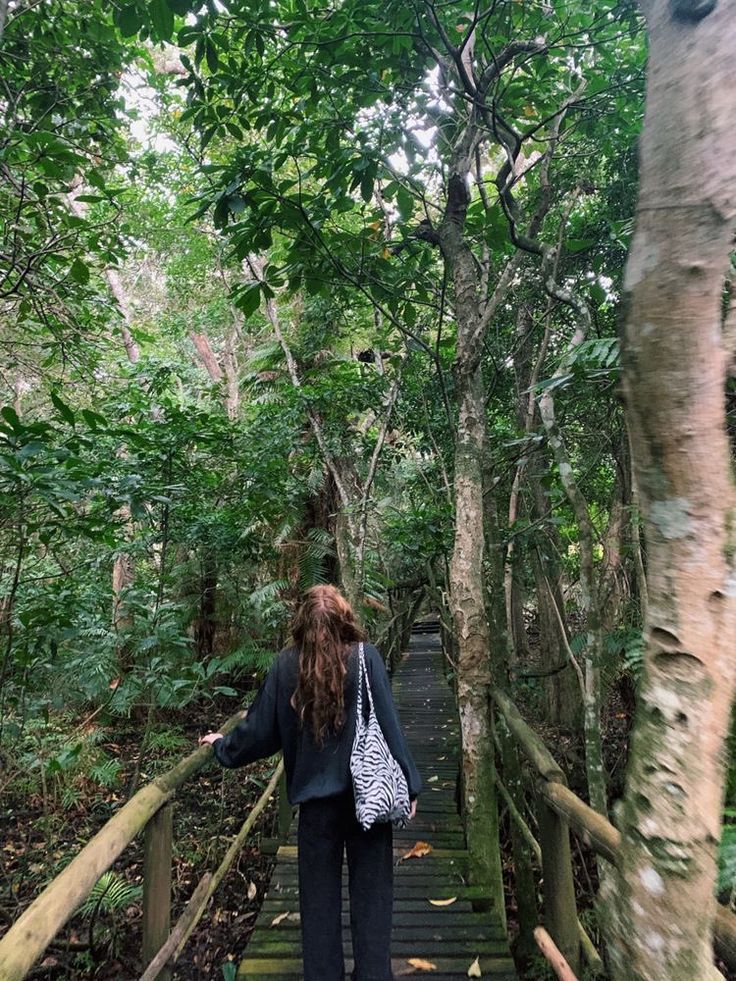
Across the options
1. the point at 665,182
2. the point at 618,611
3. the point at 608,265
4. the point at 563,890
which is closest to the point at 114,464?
the point at 563,890

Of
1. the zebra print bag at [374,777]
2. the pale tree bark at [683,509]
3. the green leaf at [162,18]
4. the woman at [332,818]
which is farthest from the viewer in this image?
the green leaf at [162,18]

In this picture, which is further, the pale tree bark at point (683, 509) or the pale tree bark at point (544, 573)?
the pale tree bark at point (544, 573)

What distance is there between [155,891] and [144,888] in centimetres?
4

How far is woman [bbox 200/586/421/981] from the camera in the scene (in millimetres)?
2170

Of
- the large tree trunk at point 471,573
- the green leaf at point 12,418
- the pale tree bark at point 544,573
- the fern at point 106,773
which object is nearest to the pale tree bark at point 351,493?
the pale tree bark at point 544,573

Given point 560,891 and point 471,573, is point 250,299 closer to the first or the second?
point 471,573

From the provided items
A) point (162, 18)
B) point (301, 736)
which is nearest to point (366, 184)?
point (162, 18)

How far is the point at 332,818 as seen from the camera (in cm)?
218

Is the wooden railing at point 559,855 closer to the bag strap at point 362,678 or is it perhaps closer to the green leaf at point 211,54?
the bag strap at point 362,678

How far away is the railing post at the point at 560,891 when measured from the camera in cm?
230

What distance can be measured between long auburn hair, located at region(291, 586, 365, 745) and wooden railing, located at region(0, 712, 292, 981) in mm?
603

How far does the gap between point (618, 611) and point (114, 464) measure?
4.30 metres

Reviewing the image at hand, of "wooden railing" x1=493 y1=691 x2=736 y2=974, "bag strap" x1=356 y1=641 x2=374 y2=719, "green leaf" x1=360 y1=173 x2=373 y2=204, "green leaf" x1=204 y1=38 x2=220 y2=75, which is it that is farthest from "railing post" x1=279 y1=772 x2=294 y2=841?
"green leaf" x1=204 y1=38 x2=220 y2=75

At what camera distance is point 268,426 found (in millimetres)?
6586
